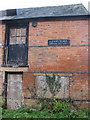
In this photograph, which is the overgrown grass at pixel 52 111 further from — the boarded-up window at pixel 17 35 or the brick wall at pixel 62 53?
the boarded-up window at pixel 17 35

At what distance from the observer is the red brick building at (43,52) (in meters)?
6.82

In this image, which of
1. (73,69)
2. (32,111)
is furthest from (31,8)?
(32,111)

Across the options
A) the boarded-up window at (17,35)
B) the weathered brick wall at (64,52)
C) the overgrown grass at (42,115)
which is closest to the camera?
the overgrown grass at (42,115)

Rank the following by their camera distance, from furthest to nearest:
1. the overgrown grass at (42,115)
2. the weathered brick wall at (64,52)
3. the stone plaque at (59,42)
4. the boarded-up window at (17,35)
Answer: the boarded-up window at (17,35), the stone plaque at (59,42), the weathered brick wall at (64,52), the overgrown grass at (42,115)

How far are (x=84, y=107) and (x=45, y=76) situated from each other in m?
2.52

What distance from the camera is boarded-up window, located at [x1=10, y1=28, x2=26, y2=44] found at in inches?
304

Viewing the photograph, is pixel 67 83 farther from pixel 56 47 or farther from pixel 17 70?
pixel 17 70

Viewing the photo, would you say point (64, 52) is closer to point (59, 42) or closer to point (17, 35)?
point (59, 42)

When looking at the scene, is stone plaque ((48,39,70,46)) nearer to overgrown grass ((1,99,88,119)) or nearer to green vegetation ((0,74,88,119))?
green vegetation ((0,74,88,119))

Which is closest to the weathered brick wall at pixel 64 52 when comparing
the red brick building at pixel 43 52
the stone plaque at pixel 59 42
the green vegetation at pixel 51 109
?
the red brick building at pixel 43 52

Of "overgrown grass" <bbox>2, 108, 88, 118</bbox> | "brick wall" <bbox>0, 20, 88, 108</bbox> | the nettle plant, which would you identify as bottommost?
"overgrown grass" <bbox>2, 108, 88, 118</bbox>

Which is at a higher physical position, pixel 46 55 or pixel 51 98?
pixel 46 55

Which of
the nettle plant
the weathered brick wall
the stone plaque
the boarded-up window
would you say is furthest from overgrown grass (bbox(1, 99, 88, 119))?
the boarded-up window

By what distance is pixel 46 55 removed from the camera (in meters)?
7.20
